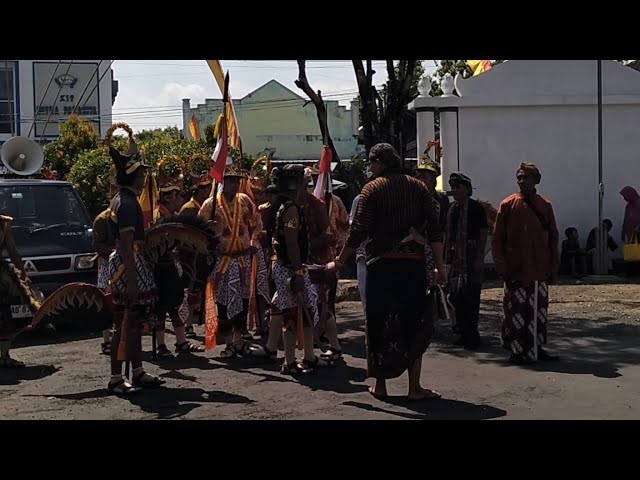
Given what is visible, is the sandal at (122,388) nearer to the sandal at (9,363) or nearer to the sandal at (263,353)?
the sandal at (263,353)

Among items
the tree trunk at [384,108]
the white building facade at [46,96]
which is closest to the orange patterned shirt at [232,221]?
the tree trunk at [384,108]

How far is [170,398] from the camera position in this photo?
747cm

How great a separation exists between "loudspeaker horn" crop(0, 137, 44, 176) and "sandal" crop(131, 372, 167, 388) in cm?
675

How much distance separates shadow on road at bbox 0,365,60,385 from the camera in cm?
852

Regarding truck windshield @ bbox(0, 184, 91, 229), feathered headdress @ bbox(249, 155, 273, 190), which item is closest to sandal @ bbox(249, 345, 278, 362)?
feathered headdress @ bbox(249, 155, 273, 190)

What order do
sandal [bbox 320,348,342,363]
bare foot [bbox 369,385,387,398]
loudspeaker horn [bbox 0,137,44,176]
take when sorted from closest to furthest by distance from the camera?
bare foot [bbox 369,385,387,398] < sandal [bbox 320,348,342,363] < loudspeaker horn [bbox 0,137,44,176]

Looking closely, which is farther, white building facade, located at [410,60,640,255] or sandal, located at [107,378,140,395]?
white building facade, located at [410,60,640,255]

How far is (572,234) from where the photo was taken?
16.3 meters

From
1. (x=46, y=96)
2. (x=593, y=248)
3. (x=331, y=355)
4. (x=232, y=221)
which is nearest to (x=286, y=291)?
(x=331, y=355)

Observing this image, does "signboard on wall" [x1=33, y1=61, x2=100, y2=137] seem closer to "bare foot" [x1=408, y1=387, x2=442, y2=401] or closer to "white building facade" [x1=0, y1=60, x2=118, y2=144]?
"white building facade" [x1=0, y1=60, x2=118, y2=144]

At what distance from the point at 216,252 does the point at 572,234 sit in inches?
364

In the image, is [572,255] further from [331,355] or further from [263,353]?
[263,353]
